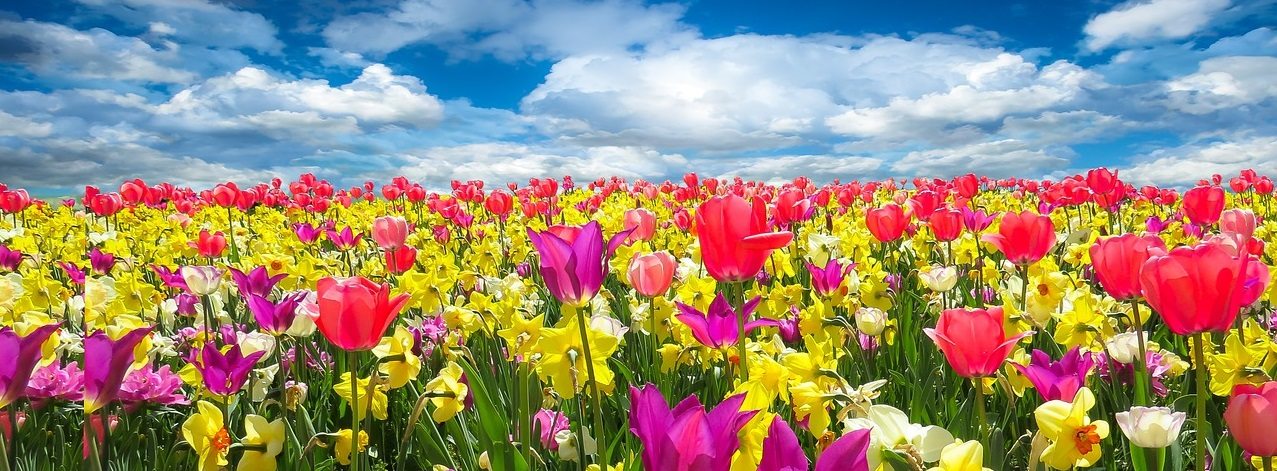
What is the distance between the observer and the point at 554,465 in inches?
117

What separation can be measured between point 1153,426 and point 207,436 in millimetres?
2442

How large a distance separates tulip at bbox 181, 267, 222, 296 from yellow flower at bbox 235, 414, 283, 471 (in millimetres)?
2150

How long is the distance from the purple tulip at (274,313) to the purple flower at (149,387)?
449 millimetres

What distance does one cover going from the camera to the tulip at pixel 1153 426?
1843 millimetres

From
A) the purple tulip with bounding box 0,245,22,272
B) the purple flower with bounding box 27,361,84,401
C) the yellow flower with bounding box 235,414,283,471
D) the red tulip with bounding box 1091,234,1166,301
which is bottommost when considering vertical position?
the yellow flower with bounding box 235,414,283,471

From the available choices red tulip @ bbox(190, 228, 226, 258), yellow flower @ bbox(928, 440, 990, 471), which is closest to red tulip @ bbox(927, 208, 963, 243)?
yellow flower @ bbox(928, 440, 990, 471)

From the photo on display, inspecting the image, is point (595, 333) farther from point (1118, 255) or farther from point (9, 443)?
point (9, 443)

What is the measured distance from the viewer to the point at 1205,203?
6074mm

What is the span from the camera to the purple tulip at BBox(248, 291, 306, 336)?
291 cm

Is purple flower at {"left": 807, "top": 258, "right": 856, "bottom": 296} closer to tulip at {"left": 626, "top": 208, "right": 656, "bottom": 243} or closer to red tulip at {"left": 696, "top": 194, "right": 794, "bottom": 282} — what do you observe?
red tulip at {"left": 696, "top": 194, "right": 794, "bottom": 282}

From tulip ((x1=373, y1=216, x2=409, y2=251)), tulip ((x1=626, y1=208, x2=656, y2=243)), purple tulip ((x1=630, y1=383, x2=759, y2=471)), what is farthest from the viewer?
tulip ((x1=626, y1=208, x2=656, y2=243))

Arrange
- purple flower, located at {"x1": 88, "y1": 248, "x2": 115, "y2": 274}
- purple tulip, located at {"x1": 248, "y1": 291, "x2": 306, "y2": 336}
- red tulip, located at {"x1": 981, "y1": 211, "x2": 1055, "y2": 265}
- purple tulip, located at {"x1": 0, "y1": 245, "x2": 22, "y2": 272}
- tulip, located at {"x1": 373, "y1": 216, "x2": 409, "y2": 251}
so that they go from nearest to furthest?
purple tulip, located at {"x1": 248, "y1": 291, "x2": 306, "y2": 336}, red tulip, located at {"x1": 981, "y1": 211, "x2": 1055, "y2": 265}, tulip, located at {"x1": 373, "y1": 216, "x2": 409, "y2": 251}, purple flower, located at {"x1": 88, "y1": 248, "x2": 115, "y2": 274}, purple tulip, located at {"x1": 0, "y1": 245, "x2": 22, "y2": 272}

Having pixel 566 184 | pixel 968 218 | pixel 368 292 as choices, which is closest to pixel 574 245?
pixel 368 292

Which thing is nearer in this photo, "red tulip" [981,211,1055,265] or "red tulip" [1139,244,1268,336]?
"red tulip" [1139,244,1268,336]
